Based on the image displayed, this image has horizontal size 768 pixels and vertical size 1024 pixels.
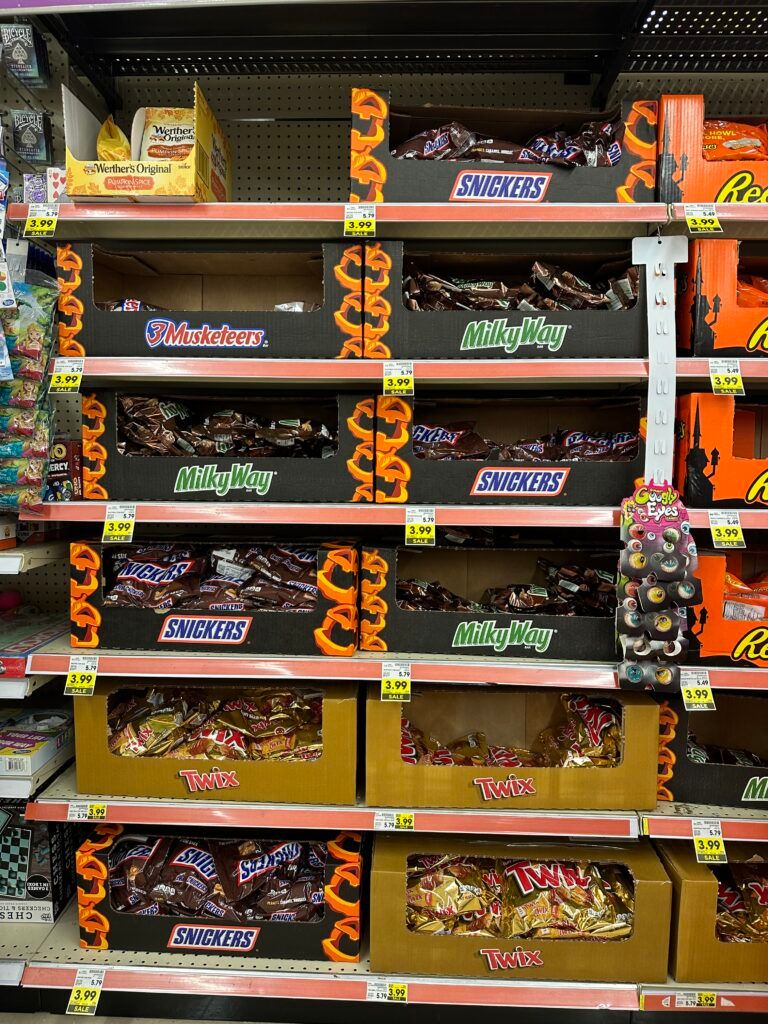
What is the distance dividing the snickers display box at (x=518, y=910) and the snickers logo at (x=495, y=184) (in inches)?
71.3

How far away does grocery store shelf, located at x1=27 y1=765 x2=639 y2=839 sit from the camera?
1.66 m

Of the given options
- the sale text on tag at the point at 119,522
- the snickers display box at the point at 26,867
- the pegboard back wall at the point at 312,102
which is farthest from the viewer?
the pegboard back wall at the point at 312,102

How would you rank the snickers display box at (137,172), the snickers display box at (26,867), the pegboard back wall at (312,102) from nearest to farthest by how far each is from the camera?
1. the snickers display box at (137,172)
2. the snickers display box at (26,867)
3. the pegboard back wall at (312,102)

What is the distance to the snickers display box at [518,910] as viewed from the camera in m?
1.65

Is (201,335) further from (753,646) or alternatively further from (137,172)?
(753,646)

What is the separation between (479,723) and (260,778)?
2.87ft

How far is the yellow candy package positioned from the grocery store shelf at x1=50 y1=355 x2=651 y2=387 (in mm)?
572

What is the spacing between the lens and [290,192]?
6.80ft

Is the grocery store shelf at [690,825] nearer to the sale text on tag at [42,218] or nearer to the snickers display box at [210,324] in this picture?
the snickers display box at [210,324]

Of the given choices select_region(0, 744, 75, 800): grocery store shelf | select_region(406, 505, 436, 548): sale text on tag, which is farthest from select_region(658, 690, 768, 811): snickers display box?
select_region(0, 744, 75, 800): grocery store shelf

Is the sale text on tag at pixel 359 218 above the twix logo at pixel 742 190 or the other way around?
the other way around

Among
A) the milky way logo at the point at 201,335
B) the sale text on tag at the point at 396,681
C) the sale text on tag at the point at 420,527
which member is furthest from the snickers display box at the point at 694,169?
the sale text on tag at the point at 396,681

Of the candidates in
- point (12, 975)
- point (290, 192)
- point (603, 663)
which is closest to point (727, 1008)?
point (603, 663)

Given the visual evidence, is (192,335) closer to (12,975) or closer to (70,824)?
(70,824)
